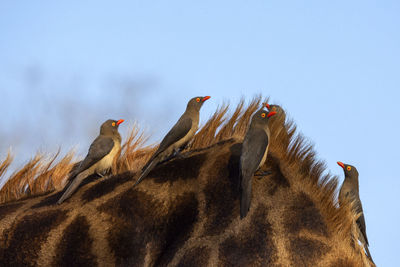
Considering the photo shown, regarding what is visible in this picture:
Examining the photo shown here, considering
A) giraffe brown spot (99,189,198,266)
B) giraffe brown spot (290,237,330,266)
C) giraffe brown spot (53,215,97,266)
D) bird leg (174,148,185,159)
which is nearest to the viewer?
giraffe brown spot (290,237,330,266)

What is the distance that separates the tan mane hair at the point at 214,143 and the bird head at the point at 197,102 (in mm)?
171

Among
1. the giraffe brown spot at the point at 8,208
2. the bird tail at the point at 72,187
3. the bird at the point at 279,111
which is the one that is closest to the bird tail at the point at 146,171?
the bird tail at the point at 72,187

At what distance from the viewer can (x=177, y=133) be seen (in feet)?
16.6

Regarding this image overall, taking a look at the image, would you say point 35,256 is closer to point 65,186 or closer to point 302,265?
point 65,186

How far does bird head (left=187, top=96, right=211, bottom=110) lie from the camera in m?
5.32

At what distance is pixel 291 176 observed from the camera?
4.70 metres

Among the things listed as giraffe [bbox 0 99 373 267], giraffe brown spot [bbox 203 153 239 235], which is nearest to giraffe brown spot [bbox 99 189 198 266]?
giraffe [bbox 0 99 373 267]

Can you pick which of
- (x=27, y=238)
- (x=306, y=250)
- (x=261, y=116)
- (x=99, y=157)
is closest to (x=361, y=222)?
(x=306, y=250)

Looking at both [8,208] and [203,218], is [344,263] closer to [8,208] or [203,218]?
[203,218]

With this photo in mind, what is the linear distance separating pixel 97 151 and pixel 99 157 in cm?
6

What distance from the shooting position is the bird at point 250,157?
14.5 feet

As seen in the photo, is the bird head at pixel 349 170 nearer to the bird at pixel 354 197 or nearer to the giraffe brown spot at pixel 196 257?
the bird at pixel 354 197

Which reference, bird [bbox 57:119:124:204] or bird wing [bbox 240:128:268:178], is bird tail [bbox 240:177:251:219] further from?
bird [bbox 57:119:124:204]

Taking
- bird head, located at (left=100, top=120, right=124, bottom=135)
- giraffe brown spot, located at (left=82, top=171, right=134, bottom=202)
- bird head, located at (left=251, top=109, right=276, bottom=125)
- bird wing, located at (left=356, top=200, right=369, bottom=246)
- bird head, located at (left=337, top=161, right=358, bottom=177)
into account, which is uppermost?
bird head, located at (left=251, top=109, right=276, bottom=125)
